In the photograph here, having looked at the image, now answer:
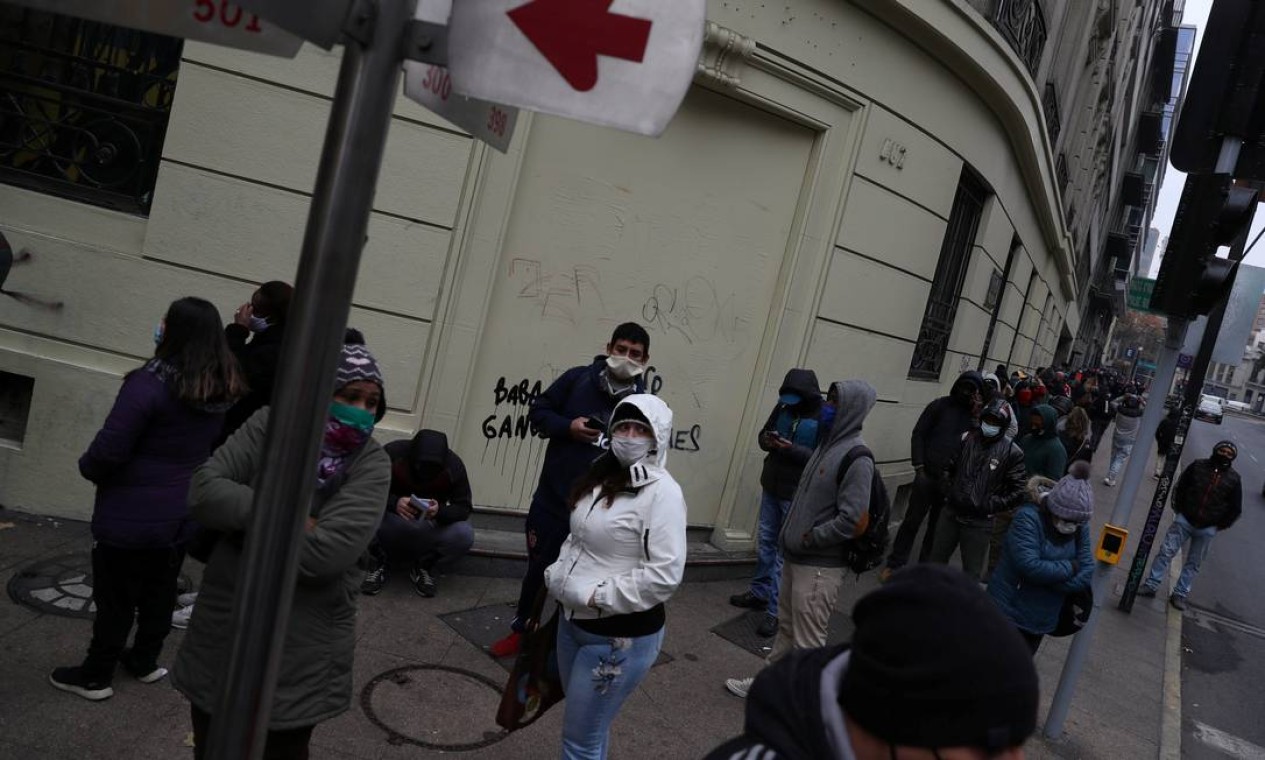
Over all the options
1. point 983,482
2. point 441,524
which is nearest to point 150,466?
point 441,524

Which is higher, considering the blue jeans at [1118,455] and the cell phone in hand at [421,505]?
the blue jeans at [1118,455]

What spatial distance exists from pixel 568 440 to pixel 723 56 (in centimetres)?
326

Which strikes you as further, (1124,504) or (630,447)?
(1124,504)

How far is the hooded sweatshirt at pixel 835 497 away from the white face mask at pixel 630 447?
1.69 m

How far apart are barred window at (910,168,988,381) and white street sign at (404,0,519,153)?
808 centimetres

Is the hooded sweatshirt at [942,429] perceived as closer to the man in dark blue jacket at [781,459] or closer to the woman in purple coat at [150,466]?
the man in dark blue jacket at [781,459]

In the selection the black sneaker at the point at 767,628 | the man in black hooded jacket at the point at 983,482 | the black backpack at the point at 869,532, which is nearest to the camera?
the black backpack at the point at 869,532

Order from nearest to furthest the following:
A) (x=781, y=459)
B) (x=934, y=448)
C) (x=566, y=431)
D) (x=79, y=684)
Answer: (x=79, y=684), (x=566, y=431), (x=781, y=459), (x=934, y=448)

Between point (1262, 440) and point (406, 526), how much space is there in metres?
63.6

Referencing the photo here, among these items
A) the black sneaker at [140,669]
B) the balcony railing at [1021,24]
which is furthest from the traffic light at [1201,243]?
the black sneaker at [140,669]

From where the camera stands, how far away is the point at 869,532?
469cm

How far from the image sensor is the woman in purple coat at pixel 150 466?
11.3 ft

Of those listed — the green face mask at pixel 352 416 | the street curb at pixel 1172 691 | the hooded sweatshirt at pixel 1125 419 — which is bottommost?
the street curb at pixel 1172 691

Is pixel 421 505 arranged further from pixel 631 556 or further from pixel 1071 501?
pixel 1071 501
